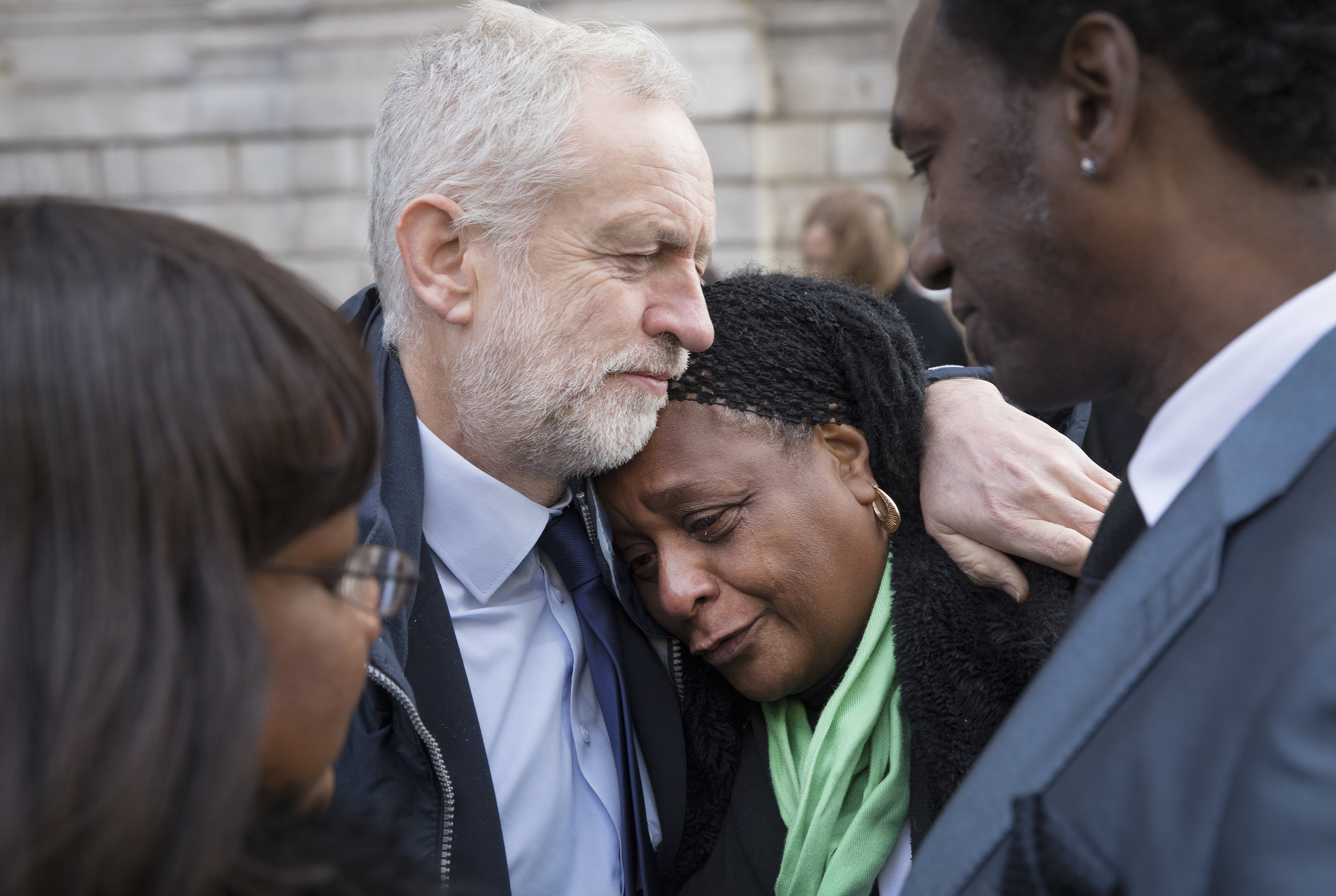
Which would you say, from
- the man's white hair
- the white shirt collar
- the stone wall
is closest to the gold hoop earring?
the white shirt collar

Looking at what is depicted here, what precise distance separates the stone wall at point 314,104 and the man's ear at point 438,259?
6.02 metres

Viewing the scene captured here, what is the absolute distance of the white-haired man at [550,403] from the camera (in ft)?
6.91

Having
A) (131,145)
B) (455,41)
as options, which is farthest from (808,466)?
(131,145)

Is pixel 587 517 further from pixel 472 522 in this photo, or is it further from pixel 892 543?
pixel 892 543

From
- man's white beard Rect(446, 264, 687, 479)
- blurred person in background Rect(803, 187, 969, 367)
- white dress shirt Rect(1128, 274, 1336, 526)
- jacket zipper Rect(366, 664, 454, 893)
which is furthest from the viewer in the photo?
blurred person in background Rect(803, 187, 969, 367)

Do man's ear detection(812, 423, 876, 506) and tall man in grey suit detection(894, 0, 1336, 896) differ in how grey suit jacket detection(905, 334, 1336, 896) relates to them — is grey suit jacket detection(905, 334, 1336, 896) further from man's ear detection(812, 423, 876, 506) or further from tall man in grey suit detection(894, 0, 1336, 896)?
man's ear detection(812, 423, 876, 506)

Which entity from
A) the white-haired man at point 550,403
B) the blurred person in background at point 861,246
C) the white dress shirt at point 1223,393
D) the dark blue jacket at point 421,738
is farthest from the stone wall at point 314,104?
the white dress shirt at point 1223,393

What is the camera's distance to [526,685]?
220 centimetres

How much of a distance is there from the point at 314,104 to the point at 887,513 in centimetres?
756

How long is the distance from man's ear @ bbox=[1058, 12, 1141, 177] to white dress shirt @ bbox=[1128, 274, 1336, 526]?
0.79ft

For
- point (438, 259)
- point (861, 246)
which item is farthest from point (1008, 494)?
point (861, 246)

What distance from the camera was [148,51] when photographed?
9.10 meters

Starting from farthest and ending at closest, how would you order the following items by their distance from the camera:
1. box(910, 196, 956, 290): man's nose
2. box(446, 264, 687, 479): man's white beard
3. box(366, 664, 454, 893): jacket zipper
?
box(446, 264, 687, 479): man's white beard → box(366, 664, 454, 893): jacket zipper → box(910, 196, 956, 290): man's nose

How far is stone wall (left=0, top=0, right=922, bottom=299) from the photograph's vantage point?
817cm
